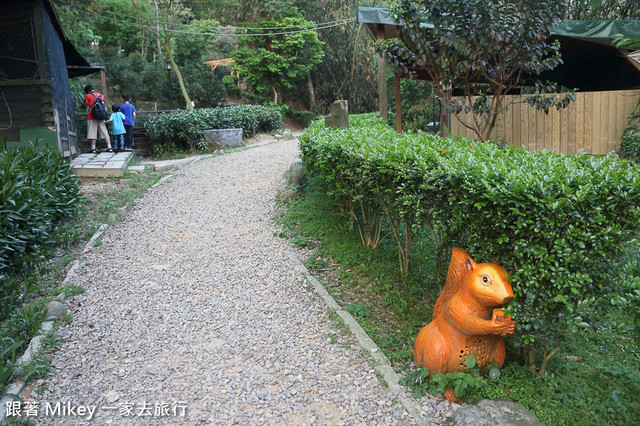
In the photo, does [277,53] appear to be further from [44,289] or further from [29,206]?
[44,289]

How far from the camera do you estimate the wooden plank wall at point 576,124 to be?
8945 millimetres

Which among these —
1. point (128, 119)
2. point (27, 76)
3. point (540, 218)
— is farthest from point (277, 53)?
point (540, 218)

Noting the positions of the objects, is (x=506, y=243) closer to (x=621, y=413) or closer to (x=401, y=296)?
(x=621, y=413)

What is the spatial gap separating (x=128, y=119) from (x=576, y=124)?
11.9m

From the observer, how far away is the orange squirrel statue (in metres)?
2.98

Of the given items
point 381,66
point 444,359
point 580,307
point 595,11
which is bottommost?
point 444,359

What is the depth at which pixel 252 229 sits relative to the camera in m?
7.52

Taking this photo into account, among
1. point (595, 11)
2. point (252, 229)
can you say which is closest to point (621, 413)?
point (252, 229)

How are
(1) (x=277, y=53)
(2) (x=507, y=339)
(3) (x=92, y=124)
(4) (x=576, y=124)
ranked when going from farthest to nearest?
(1) (x=277, y=53), (3) (x=92, y=124), (4) (x=576, y=124), (2) (x=507, y=339)

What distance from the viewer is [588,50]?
1100 cm

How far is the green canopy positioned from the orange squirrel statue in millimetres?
6048

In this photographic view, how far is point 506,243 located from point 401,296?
1.79 metres

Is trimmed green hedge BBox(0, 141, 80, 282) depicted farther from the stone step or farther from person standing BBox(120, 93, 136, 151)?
person standing BBox(120, 93, 136, 151)

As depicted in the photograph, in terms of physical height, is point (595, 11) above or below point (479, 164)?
above
